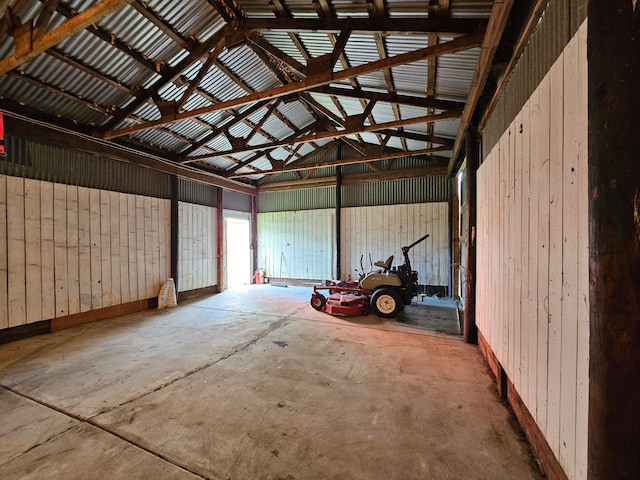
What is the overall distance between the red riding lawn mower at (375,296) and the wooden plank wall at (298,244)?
290 cm

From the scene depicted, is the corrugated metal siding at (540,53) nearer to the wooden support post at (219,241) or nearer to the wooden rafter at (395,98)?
the wooden rafter at (395,98)

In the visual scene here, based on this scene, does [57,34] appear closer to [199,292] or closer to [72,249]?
[72,249]

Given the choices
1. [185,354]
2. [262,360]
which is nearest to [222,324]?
[185,354]

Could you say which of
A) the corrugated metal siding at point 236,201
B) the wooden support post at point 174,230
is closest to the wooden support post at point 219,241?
the corrugated metal siding at point 236,201

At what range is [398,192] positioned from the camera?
8.05m

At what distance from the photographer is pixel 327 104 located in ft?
20.4

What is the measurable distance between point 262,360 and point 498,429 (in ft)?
8.50

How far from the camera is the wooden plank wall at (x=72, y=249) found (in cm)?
426

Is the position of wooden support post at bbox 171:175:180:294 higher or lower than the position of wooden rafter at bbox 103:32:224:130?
lower

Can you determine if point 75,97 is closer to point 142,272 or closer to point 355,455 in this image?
point 142,272

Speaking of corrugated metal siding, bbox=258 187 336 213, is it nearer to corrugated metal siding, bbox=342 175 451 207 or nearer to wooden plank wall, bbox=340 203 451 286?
corrugated metal siding, bbox=342 175 451 207

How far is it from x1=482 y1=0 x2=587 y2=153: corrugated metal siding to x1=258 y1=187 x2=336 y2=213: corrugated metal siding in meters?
6.36

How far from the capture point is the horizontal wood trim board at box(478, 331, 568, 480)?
1664 mm

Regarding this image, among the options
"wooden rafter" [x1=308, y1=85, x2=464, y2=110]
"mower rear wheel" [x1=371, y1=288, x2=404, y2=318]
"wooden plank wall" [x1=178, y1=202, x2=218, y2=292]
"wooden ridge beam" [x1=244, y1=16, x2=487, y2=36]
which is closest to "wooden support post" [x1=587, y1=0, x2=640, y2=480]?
"wooden ridge beam" [x1=244, y1=16, x2=487, y2=36]
